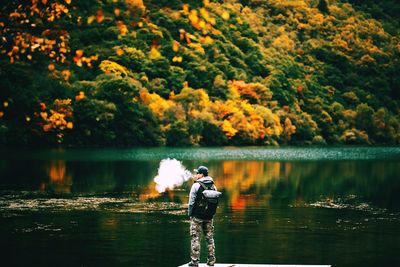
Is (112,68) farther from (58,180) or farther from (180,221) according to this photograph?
(180,221)

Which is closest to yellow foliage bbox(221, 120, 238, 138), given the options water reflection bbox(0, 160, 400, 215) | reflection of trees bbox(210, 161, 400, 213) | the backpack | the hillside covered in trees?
the hillside covered in trees

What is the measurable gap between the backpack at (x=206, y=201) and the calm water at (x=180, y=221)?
3.44 metres

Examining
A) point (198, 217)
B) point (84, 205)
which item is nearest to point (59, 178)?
point (84, 205)

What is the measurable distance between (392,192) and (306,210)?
1211 cm

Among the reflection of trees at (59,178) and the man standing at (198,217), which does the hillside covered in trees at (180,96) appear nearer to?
the reflection of trees at (59,178)

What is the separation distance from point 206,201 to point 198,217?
1.64 feet

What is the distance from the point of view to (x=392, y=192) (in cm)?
4369

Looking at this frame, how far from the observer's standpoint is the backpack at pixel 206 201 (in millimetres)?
15484

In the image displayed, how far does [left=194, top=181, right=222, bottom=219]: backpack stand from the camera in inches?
610

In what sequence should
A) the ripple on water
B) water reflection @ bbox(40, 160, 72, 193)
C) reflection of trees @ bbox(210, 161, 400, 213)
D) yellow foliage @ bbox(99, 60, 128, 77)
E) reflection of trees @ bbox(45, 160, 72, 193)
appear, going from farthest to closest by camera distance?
yellow foliage @ bbox(99, 60, 128, 77), reflection of trees @ bbox(45, 160, 72, 193), water reflection @ bbox(40, 160, 72, 193), reflection of trees @ bbox(210, 161, 400, 213), the ripple on water

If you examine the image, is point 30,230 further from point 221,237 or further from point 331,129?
point 331,129

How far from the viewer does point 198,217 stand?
1590cm

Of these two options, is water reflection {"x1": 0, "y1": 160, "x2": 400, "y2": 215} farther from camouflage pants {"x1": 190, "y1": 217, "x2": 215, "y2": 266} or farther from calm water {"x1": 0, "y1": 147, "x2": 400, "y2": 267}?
camouflage pants {"x1": 190, "y1": 217, "x2": 215, "y2": 266}

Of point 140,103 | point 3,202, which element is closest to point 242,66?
point 140,103
